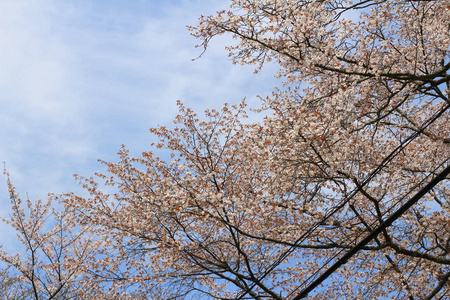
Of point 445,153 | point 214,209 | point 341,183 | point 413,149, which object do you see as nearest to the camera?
point 341,183

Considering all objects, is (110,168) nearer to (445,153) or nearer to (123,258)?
(123,258)

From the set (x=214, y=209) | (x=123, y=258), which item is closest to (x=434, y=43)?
(x=214, y=209)

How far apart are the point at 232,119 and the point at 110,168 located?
12.4ft

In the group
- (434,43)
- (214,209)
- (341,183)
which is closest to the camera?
(341,183)

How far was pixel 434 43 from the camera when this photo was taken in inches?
304

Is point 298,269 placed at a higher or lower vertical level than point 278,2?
lower

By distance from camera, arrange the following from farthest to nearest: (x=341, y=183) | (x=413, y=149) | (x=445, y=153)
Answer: (x=413, y=149), (x=445, y=153), (x=341, y=183)

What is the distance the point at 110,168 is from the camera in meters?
10.4

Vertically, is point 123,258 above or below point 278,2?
below

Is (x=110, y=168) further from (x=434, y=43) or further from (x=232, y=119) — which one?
(x=434, y=43)

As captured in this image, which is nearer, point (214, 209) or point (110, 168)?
point (214, 209)

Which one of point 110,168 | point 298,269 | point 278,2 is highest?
point 110,168

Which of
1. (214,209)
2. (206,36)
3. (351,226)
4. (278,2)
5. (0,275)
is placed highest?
(0,275)

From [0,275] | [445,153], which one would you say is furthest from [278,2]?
[0,275]
